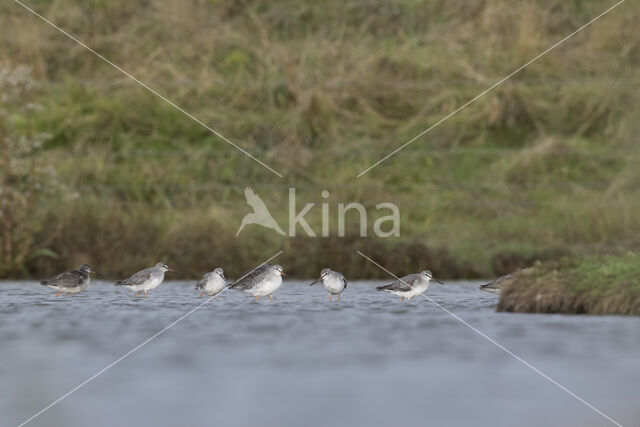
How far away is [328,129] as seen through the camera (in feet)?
65.1

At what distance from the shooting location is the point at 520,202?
709 inches

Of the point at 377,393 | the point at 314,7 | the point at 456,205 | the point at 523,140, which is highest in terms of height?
the point at 314,7

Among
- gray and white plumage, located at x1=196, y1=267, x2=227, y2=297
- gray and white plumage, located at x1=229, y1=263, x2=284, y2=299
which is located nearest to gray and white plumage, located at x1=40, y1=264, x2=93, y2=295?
gray and white plumage, located at x1=196, y1=267, x2=227, y2=297

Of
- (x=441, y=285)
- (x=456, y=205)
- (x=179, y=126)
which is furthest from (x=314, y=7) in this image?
(x=441, y=285)

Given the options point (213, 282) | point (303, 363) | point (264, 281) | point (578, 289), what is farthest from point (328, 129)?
point (303, 363)

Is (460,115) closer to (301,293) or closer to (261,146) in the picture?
(261,146)

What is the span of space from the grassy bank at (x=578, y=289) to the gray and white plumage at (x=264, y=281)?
7.29ft

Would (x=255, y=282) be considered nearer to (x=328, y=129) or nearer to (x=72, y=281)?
(x=72, y=281)

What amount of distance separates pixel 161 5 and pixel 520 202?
8.21m

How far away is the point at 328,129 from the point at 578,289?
8.92 meters

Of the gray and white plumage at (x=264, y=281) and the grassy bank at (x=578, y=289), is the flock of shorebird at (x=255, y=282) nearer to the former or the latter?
the gray and white plumage at (x=264, y=281)

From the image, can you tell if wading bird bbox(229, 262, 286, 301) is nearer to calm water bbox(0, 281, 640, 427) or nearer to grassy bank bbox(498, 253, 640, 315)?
calm water bbox(0, 281, 640, 427)

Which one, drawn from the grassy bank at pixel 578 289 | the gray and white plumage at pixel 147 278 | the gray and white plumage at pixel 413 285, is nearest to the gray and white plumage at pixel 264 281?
the gray and white plumage at pixel 147 278

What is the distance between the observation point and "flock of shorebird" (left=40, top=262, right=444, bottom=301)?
12594 millimetres
